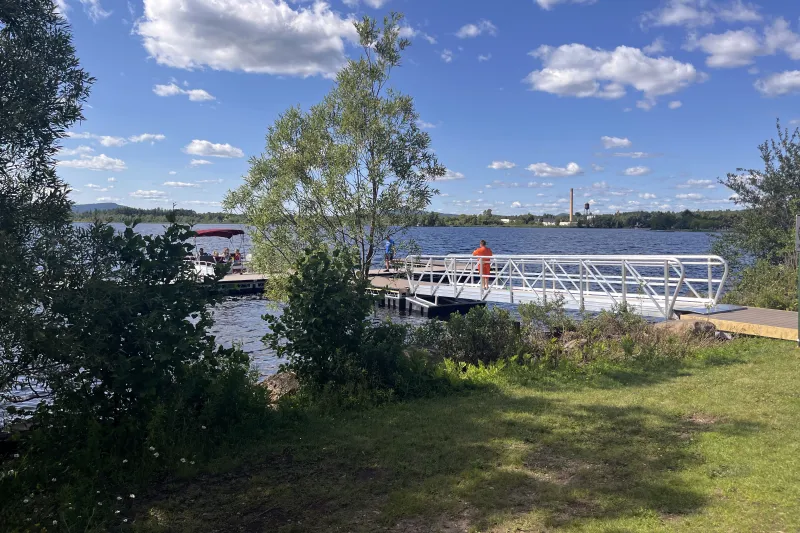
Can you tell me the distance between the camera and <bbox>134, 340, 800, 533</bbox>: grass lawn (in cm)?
374

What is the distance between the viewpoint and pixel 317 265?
6.80 meters

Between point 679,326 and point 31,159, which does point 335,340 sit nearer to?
point 31,159

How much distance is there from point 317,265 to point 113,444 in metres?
2.92

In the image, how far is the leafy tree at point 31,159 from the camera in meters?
3.99

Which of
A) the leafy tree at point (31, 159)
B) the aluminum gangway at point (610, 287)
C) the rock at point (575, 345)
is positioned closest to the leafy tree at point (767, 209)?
the aluminum gangway at point (610, 287)

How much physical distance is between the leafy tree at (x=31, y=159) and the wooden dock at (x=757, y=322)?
10530 millimetres

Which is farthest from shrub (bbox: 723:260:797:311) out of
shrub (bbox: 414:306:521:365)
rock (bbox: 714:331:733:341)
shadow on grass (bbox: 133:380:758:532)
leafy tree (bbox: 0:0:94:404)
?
leafy tree (bbox: 0:0:94:404)

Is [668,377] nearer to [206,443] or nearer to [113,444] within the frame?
[206,443]

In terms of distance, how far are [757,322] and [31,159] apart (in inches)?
448

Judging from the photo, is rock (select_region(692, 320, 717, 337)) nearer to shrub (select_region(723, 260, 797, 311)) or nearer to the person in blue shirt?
shrub (select_region(723, 260, 797, 311))

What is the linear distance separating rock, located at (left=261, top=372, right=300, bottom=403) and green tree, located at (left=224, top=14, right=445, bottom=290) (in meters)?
4.07

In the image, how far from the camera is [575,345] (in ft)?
30.9

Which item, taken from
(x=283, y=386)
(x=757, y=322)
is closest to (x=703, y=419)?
(x=283, y=386)

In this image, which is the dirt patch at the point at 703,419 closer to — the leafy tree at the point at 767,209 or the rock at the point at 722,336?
the rock at the point at 722,336
